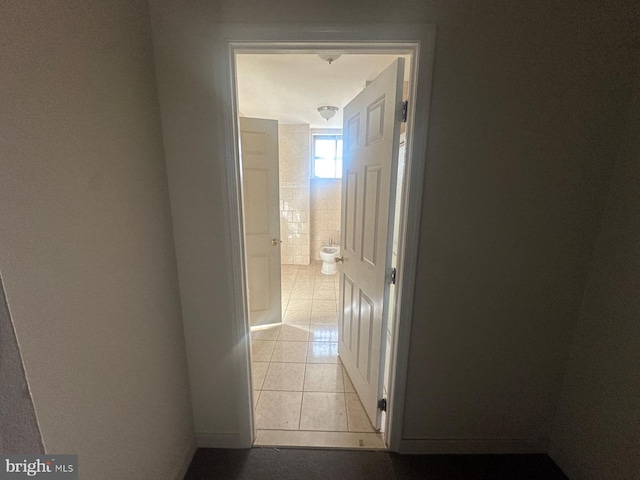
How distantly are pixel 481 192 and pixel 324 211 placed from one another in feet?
11.8

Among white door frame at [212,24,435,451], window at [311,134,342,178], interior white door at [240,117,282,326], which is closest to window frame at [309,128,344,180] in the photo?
window at [311,134,342,178]

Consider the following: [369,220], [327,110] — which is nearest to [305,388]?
[369,220]

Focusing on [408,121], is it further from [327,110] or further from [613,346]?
[327,110]

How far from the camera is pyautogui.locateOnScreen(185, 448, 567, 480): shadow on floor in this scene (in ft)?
4.30

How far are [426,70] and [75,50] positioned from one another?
1184 mm

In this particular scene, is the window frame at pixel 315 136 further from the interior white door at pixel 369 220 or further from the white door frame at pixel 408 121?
the white door frame at pixel 408 121

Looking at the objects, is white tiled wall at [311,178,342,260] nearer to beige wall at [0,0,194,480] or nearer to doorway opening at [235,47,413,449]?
doorway opening at [235,47,413,449]

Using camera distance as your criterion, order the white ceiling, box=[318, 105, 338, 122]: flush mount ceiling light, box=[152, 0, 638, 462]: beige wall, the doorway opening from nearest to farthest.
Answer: box=[152, 0, 638, 462]: beige wall → the doorway opening → the white ceiling → box=[318, 105, 338, 122]: flush mount ceiling light

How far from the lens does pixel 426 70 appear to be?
3.40ft

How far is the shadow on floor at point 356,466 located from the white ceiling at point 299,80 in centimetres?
224

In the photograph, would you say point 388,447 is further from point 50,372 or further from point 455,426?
point 50,372

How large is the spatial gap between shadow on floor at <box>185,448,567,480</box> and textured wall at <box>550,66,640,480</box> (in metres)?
0.25

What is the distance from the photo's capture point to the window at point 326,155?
4508 mm

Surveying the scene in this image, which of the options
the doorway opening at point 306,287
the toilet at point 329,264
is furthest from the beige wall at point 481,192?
the toilet at point 329,264
